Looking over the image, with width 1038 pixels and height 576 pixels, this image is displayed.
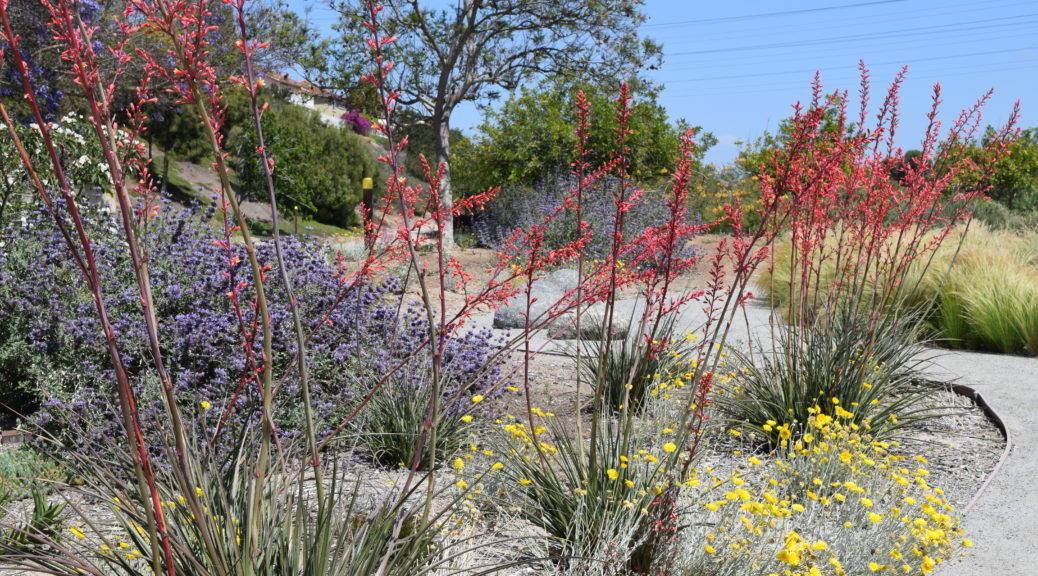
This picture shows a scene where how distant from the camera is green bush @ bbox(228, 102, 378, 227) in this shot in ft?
63.1

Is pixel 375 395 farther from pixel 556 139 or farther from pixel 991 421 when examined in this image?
pixel 556 139

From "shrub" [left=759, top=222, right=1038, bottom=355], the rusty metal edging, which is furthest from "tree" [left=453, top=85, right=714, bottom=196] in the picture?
the rusty metal edging

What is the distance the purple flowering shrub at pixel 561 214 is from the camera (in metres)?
14.2

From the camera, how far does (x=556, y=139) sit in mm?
18828

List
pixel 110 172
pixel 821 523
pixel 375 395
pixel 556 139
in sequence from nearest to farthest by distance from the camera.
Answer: pixel 110 172
pixel 821 523
pixel 375 395
pixel 556 139

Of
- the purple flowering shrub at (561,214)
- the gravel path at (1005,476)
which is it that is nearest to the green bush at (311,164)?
the purple flowering shrub at (561,214)

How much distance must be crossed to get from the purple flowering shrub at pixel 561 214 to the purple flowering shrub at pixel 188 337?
7139mm

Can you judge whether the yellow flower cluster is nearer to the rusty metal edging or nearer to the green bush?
the rusty metal edging

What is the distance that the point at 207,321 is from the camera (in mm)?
4082

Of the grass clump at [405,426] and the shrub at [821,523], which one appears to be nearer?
the shrub at [821,523]

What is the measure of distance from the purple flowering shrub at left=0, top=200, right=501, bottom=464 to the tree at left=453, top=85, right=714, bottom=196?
1372 cm

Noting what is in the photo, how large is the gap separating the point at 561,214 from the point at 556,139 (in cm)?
450

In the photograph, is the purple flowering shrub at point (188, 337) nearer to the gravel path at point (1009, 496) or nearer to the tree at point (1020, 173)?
the gravel path at point (1009, 496)

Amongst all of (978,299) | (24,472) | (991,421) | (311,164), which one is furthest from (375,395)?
(311,164)
